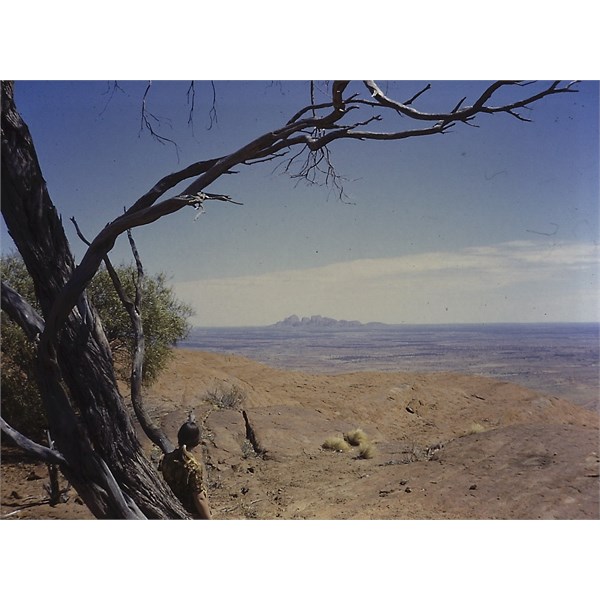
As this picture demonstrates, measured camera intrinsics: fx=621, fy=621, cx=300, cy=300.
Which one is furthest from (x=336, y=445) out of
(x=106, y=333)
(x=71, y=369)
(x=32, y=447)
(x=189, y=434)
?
(x=32, y=447)

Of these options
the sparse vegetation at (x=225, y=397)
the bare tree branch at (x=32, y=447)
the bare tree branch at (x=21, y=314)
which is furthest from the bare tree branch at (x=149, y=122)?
the sparse vegetation at (x=225, y=397)

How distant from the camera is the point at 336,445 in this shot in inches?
297

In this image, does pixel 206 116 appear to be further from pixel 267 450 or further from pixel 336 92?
pixel 267 450

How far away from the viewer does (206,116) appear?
5.21m

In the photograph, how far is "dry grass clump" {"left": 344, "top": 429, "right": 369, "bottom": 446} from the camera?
774cm

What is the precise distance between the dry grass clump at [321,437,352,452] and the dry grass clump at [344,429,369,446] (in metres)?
0.13

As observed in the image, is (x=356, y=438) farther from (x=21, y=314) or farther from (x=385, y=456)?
(x=21, y=314)

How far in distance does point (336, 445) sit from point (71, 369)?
4.62m

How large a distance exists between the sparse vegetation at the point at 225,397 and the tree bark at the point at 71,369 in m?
5.63

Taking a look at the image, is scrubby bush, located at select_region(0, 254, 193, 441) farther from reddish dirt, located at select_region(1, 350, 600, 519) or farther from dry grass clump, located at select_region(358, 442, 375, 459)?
dry grass clump, located at select_region(358, 442, 375, 459)

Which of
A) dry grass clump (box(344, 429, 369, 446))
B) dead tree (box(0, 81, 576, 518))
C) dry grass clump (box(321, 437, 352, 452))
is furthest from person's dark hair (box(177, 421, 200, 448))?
dry grass clump (box(344, 429, 369, 446))

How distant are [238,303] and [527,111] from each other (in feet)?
12.5

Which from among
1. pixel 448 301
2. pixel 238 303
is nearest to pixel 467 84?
pixel 448 301

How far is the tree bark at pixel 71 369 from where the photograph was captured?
344 cm
